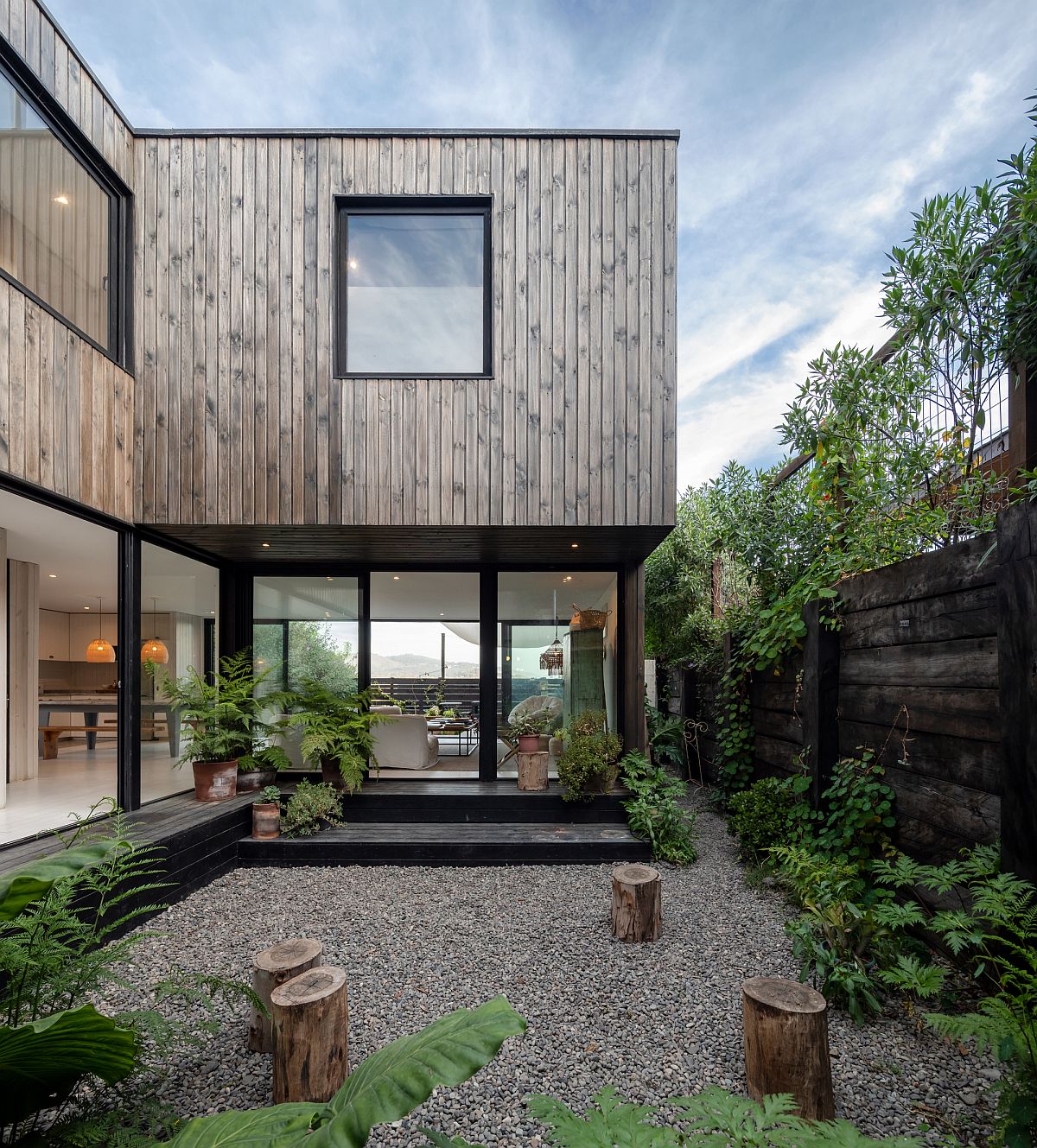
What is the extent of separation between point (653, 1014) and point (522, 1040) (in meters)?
0.57

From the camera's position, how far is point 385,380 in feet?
16.4

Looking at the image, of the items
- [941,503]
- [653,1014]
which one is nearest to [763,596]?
[941,503]

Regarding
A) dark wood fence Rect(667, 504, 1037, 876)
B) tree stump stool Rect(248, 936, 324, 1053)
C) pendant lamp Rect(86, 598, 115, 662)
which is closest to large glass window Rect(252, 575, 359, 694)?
tree stump stool Rect(248, 936, 324, 1053)

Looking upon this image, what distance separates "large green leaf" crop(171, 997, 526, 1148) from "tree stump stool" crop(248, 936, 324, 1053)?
1490mm

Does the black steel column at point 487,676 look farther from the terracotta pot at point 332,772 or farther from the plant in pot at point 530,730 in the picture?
the terracotta pot at point 332,772

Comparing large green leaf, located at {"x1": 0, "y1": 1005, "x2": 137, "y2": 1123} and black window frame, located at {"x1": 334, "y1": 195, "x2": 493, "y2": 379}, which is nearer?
large green leaf, located at {"x1": 0, "y1": 1005, "x2": 137, "y2": 1123}

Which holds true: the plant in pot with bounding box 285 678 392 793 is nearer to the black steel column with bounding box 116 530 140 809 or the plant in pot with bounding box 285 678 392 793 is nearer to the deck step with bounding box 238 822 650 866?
the deck step with bounding box 238 822 650 866

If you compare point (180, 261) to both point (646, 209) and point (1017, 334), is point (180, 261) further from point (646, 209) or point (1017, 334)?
point (1017, 334)

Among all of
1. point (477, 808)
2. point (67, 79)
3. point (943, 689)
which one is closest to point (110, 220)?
point (67, 79)

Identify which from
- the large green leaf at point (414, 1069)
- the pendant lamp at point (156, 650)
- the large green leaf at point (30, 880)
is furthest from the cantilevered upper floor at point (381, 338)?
the large green leaf at point (414, 1069)

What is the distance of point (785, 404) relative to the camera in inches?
168

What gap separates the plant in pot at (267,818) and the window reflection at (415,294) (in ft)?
11.0

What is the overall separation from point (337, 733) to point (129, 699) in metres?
1.51

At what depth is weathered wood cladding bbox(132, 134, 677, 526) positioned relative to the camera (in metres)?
4.90
